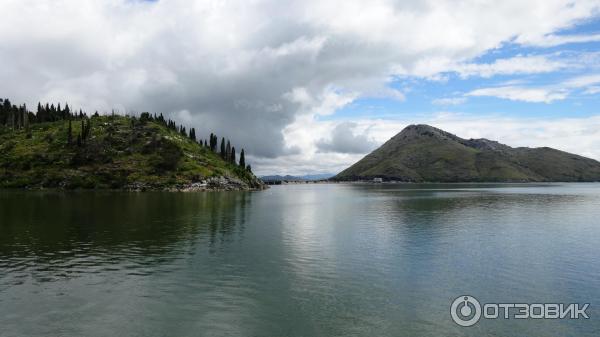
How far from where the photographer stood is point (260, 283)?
45000 mm

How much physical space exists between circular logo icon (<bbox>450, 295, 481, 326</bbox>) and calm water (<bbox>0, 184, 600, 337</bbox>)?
870mm

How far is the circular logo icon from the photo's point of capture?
1361 inches

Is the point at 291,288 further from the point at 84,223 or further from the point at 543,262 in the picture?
the point at 84,223

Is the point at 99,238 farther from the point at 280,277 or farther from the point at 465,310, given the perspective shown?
the point at 465,310

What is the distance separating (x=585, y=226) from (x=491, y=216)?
2415 centimetres

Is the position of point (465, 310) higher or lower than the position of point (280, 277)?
lower

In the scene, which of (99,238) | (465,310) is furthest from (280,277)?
(99,238)

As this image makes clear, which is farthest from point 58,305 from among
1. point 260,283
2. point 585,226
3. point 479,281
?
point 585,226

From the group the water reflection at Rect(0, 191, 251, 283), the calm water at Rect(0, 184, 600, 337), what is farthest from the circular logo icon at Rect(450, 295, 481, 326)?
the water reflection at Rect(0, 191, 251, 283)

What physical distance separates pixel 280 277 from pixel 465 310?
822 inches

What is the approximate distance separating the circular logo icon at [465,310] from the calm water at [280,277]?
0.87 meters

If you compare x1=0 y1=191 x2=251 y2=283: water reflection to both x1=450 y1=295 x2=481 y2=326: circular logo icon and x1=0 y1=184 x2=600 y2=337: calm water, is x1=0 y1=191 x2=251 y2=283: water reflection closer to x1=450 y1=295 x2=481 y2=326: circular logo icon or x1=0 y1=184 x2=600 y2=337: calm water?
x1=0 y1=184 x2=600 y2=337: calm water

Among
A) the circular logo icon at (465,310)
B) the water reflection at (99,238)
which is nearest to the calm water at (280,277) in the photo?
the water reflection at (99,238)

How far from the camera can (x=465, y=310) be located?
122 ft
